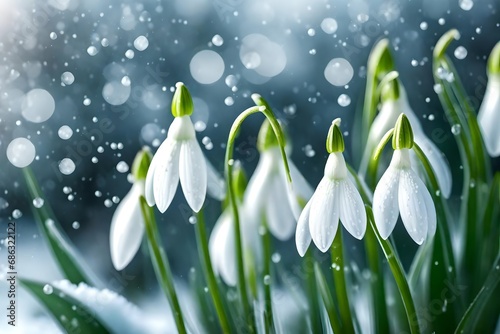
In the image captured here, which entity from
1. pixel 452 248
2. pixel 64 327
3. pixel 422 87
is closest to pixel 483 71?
pixel 422 87

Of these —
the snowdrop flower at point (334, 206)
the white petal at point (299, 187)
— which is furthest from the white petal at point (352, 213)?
the white petal at point (299, 187)

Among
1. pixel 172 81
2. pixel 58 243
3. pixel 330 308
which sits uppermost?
pixel 172 81

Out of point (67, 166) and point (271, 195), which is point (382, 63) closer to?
point (271, 195)

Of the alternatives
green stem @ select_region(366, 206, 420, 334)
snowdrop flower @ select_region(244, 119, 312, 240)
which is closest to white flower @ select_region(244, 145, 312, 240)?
snowdrop flower @ select_region(244, 119, 312, 240)

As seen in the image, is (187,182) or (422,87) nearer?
(187,182)

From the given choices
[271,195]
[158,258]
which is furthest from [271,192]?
[158,258]

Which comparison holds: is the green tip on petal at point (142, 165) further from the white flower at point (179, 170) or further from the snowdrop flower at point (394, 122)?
the snowdrop flower at point (394, 122)

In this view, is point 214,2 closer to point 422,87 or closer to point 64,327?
point 422,87
